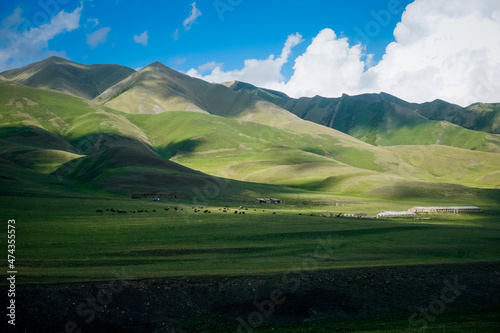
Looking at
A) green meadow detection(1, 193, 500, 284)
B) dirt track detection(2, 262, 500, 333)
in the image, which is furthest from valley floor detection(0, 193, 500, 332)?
green meadow detection(1, 193, 500, 284)

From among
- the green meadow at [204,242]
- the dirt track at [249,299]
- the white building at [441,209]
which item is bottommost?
the dirt track at [249,299]

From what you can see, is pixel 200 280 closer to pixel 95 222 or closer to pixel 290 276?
pixel 290 276

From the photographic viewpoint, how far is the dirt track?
31.7 m

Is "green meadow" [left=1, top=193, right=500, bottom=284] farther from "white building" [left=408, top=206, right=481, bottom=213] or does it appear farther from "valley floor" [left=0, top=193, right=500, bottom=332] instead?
"white building" [left=408, top=206, right=481, bottom=213]

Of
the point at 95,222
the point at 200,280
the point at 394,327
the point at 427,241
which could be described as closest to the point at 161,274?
the point at 200,280

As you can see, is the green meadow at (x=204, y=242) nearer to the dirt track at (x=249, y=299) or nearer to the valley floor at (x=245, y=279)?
the valley floor at (x=245, y=279)

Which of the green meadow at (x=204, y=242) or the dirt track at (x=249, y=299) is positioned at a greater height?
the green meadow at (x=204, y=242)

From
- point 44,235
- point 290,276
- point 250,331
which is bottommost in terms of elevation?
point 250,331

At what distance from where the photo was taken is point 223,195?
136 m

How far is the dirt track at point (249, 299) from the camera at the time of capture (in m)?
31.7

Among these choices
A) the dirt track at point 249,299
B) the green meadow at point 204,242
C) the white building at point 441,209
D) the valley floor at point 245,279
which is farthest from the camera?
the white building at point 441,209

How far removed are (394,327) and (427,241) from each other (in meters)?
36.7

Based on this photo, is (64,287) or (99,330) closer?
(99,330)

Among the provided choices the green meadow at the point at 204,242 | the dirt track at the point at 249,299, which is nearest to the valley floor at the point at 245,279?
the dirt track at the point at 249,299
